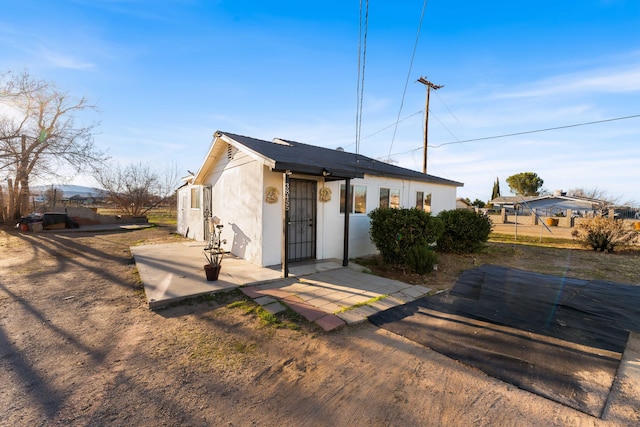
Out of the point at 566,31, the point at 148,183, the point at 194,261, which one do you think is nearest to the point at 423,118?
the point at 566,31

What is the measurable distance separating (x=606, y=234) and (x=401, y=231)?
32.8ft

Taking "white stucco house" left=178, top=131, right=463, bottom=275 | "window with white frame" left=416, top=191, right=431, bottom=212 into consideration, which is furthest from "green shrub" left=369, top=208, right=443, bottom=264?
"window with white frame" left=416, top=191, right=431, bottom=212

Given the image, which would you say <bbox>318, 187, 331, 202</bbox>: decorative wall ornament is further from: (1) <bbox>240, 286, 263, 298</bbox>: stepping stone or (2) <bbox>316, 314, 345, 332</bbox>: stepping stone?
(2) <bbox>316, 314, 345, 332</bbox>: stepping stone

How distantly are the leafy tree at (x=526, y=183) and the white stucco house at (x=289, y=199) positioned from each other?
41431 mm

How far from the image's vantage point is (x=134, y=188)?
23.5 meters

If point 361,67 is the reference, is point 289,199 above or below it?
below

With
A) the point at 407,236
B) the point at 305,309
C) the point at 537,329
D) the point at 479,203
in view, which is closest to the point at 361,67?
the point at 407,236

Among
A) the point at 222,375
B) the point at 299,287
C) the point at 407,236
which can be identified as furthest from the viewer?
the point at 407,236

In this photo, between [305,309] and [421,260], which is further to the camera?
[421,260]

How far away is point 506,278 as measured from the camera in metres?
6.34

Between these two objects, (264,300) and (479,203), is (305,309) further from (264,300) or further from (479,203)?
(479,203)

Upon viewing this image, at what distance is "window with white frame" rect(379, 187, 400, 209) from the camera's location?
904 centimetres

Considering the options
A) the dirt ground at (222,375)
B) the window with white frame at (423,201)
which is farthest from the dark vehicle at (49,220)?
the window with white frame at (423,201)

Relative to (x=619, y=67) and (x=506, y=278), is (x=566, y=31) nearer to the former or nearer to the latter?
(x=619, y=67)
